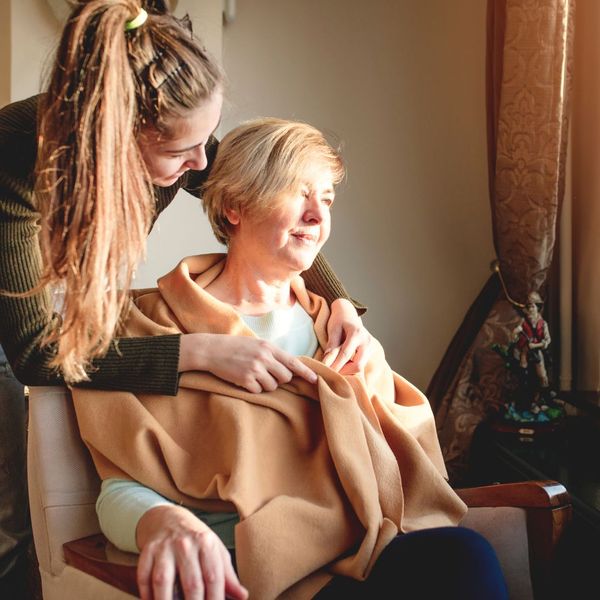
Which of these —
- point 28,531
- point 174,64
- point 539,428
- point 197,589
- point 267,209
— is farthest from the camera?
point 539,428

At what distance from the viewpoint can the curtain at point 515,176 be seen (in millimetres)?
2492

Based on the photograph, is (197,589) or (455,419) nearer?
(197,589)

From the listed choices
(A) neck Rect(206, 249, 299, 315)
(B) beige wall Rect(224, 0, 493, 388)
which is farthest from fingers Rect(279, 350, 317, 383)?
(B) beige wall Rect(224, 0, 493, 388)

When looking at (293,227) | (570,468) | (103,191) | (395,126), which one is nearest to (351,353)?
(293,227)

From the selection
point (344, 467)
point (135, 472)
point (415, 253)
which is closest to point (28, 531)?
point (135, 472)

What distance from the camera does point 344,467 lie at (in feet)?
4.84

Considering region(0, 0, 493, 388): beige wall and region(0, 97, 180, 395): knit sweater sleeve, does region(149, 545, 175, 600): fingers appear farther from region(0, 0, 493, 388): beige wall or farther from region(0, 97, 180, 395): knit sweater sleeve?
region(0, 0, 493, 388): beige wall

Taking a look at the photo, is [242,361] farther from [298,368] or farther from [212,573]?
[212,573]

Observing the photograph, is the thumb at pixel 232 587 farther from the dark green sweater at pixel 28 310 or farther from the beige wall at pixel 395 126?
the beige wall at pixel 395 126

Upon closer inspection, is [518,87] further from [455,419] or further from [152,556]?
[152,556]

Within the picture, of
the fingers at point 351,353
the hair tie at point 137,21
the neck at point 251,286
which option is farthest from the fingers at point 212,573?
the hair tie at point 137,21

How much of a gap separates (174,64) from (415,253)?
6.09 feet

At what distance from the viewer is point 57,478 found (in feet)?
5.08

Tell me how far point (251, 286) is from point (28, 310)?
45 centimetres
